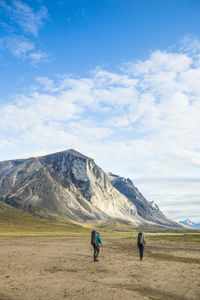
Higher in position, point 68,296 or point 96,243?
point 96,243

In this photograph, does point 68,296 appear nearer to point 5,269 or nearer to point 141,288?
point 141,288

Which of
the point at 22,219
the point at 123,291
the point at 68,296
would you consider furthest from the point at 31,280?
the point at 22,219

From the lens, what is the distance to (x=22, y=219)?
169m

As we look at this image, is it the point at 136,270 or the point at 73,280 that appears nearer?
the point at 73,280

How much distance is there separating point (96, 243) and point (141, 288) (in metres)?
9.21

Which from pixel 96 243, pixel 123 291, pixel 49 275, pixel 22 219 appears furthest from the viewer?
pixel 22 219

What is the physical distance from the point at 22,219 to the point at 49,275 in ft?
528

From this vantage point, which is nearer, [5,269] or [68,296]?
[68,296]

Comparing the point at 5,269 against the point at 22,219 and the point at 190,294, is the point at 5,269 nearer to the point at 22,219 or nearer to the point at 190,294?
the point at 190,294

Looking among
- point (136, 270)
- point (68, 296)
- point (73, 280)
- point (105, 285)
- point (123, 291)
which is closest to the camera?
point (68, 296)

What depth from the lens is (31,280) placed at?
15.7 meters

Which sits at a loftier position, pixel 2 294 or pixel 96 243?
pixel 96 243

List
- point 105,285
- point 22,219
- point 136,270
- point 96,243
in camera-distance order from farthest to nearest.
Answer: point 22,219, point 96,243, point 136,270, point 105,285

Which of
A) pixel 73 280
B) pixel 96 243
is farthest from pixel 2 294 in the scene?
pixel 96 243
